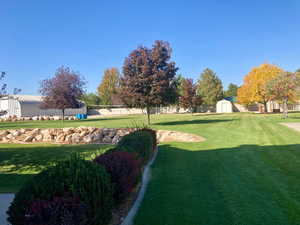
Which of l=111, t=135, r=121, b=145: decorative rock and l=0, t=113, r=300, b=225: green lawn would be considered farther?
l=111, t=135, r=121, b=145: decorative rock

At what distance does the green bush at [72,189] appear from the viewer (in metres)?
2.38

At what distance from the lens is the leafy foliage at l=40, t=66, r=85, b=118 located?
83.5 feet

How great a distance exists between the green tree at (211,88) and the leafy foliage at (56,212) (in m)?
57.0

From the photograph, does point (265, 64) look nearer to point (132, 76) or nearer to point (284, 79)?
point (284, 79)

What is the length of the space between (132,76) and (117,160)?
49.8ft

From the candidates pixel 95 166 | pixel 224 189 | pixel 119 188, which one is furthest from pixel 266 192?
pixel 95 166

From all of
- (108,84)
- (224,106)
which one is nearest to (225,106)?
(224,106)

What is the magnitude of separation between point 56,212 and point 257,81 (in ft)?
136

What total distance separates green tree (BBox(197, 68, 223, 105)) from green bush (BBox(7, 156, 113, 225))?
185 ft

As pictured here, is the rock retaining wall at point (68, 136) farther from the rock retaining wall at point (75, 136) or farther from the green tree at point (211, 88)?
the green tree at point (211, 88)

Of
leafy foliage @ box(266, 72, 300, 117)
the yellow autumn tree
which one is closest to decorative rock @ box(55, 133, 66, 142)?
leafy foliage @ box(266, 72, 300, 117)

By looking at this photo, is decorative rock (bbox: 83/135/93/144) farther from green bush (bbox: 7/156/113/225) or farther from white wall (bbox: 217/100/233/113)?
white wall (bbox: 217/100/233/113)

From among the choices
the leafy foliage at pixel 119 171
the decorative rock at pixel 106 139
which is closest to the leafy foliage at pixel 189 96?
the decorative rock at pixel 106 139

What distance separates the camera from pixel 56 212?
85.6 inches
